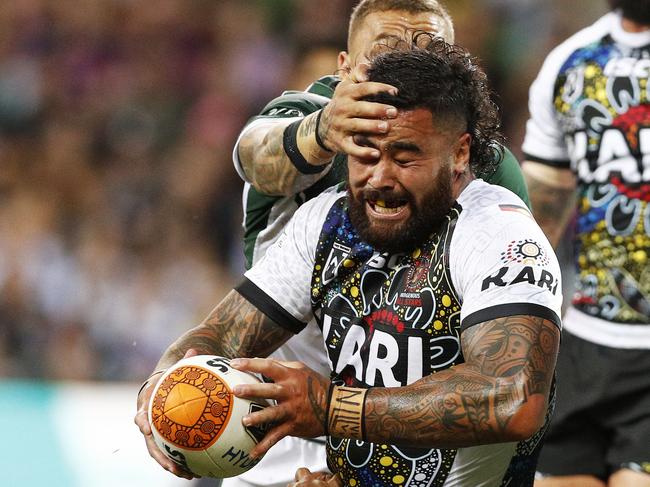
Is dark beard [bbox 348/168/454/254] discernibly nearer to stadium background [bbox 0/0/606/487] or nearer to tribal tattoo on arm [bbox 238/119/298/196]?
tribal tattoo on arm [bbox 238/119/298/196]

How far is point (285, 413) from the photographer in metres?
2.57

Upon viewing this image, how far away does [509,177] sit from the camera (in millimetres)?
3527

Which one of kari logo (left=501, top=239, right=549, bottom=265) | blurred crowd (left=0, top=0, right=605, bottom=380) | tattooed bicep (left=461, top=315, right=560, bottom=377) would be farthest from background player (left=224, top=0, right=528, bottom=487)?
blurred crowd (left=0, top=0, right=605, bottom=380)

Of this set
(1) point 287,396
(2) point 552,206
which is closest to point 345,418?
(1) point 287,396

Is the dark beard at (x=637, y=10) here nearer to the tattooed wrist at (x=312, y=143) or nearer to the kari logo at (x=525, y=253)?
the tattooed wrist at (x=312, y=143)

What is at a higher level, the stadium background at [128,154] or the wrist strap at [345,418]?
the wrist strap at [345,418]

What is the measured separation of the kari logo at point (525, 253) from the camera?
270 cm

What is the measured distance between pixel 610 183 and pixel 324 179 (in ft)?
4.10

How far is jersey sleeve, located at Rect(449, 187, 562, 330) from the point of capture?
8.66 feet

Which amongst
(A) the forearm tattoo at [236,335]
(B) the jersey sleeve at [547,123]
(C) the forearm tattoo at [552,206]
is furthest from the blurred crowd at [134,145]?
(A) the forearm tattoo at [236,335]

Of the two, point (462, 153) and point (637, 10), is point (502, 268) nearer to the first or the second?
point (462, 153)

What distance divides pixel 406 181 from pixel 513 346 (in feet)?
1.73

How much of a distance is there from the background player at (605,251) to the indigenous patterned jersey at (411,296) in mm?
1266

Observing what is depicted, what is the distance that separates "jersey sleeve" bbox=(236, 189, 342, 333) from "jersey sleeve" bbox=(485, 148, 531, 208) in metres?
0.54
